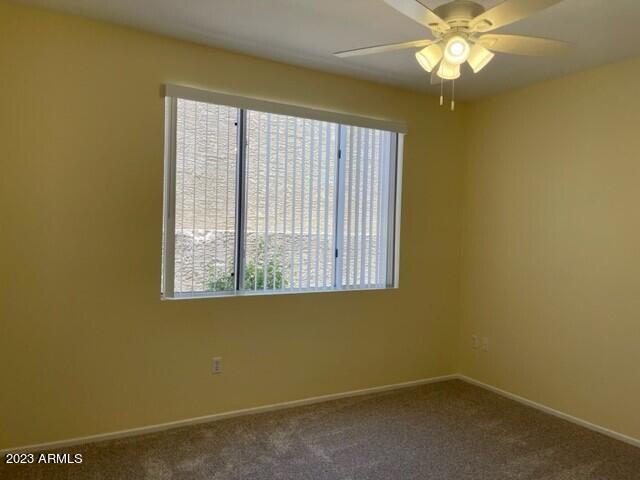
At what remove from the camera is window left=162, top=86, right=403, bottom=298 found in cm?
304

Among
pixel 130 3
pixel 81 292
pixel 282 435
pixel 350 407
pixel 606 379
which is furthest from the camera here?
pixel 350 407

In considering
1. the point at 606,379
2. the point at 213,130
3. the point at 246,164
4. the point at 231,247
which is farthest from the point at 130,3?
the point at 606,379

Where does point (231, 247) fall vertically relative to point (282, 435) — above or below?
above

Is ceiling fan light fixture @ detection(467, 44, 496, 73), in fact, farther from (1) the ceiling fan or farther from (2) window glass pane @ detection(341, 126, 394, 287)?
(2) window glass pane @ detection(341, 126, 394, 287)

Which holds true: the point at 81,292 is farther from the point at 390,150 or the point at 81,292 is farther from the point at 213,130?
the point at 390,150

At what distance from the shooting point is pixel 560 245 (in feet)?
11.3

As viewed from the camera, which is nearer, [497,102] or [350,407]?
[350,407]

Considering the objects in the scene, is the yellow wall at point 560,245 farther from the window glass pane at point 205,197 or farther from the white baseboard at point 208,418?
the window glass pane at point 205,197

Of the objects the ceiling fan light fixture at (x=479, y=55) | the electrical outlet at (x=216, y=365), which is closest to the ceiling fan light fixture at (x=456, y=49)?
the ceiling fan light fixture at (x=479, y=55)

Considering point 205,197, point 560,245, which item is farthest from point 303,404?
point 560,245

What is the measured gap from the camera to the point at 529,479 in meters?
2.54

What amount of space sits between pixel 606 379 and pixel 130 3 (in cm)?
363

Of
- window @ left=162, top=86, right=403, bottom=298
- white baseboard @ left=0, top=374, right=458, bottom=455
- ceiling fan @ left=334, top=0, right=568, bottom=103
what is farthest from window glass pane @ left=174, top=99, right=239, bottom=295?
ceiling fan @ left=334, top=0, right=568, bottom=103

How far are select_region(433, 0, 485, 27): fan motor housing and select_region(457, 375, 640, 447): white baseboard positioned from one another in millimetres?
2764
